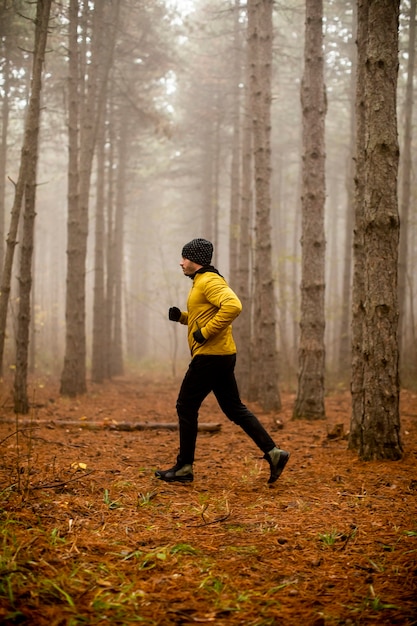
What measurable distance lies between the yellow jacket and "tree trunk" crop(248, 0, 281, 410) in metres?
5.44

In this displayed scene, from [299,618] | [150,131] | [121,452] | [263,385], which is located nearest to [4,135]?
[150,131]

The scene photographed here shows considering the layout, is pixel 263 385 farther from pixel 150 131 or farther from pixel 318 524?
pixel 150 131

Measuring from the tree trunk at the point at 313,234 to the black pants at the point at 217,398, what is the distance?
4.24m

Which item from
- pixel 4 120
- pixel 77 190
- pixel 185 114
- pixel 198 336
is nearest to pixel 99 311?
pixel 77 190

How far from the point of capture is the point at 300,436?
25.6 feet

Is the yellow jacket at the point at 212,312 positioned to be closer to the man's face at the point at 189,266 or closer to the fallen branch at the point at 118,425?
the man's face at the point at 189,266

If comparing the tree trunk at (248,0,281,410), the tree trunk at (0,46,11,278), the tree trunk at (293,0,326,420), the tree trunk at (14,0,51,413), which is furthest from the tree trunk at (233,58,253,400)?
the tree trunk at (0,46,11,278)

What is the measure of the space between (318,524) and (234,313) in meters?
2.04

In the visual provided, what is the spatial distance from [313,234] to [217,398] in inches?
206

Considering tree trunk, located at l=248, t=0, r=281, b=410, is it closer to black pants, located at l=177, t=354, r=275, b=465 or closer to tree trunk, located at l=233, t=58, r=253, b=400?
tree trunk, located at l=233, t=58, r=253, b=400

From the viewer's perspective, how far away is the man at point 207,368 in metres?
5.12

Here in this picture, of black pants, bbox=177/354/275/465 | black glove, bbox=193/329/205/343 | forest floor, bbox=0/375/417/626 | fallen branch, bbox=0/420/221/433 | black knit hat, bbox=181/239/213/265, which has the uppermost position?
black knit hat, bbox=181/239/213/265

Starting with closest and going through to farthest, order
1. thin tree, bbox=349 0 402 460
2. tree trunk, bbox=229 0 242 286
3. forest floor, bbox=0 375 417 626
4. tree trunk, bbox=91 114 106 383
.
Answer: forest floor, bbox=0 375 417 626
thin tree, bbox=349 0 402 460
tree trunk, bbox=91 114 106 383
tree trunk, bbox=229 0 242 286

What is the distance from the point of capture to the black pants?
5151 millimetres
